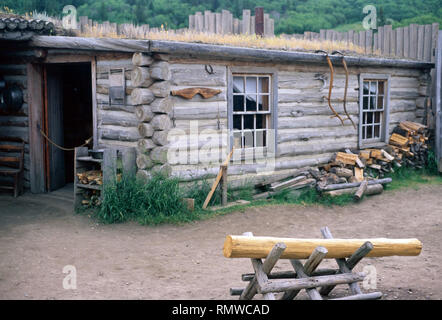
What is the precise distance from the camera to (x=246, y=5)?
31.0m

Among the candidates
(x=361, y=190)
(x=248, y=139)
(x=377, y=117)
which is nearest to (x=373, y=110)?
(x=377, y=117)

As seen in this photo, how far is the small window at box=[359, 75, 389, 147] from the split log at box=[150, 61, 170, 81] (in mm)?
5883

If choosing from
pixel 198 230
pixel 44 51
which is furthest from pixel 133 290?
pixel 44 51

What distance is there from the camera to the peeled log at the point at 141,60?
9203 millimetres

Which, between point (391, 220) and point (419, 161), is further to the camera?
point (419, 161)

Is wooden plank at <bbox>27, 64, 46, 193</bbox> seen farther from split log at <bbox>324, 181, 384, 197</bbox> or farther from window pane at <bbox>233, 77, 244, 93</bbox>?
split log at <bbox>324, 181, 384, 197</bbox>

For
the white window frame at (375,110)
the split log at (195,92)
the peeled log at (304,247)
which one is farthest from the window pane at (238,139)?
the peeled log at (304,247)

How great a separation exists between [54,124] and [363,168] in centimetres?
705

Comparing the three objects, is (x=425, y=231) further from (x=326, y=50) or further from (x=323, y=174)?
(x=326, y=50)

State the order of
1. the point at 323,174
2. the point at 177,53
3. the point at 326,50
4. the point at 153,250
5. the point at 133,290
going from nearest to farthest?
the point at 133,290
the point at 153,250
the point at 177,53
the point at 323,174
the point at 326,50

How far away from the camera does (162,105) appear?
30.6ft

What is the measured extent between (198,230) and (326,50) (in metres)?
6.05

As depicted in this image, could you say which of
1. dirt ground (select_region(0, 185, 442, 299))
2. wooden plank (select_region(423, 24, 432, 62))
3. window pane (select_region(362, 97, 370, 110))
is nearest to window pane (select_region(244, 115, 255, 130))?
dirt ground (select_region(0, 185, 442, 299))

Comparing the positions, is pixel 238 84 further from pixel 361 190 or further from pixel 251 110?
pixel 361 190
